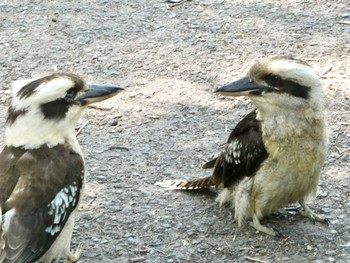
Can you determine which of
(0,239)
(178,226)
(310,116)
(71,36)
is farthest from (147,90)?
(0,239)

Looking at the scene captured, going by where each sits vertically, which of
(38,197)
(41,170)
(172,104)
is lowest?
(172,104)

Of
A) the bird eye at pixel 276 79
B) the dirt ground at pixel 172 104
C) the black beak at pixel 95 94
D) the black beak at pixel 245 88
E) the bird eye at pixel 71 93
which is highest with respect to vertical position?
the bird eye at pixel 71 93

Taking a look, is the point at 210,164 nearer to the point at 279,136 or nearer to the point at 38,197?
the point at 279,136

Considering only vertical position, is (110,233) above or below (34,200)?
below

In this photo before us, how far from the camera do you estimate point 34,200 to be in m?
5.54

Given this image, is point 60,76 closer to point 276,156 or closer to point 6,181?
point 6,181

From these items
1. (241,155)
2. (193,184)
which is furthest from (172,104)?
(241,155)

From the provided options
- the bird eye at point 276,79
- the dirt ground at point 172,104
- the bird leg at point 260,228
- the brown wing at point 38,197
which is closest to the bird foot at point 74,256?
the dirt ground at point 172,104

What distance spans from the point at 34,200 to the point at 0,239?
33cm

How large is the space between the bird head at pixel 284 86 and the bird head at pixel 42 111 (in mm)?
1245

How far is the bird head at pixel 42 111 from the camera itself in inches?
227

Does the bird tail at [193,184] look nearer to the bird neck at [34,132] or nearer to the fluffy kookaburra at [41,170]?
the fluffy kookaburra at [41,170]

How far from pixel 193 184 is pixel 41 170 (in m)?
1.63

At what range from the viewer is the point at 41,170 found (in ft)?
18.6
